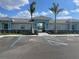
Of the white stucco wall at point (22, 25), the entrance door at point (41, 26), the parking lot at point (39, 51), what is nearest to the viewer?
the parking lot at point (39, 51)

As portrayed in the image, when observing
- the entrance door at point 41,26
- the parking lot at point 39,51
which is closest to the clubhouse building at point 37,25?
the entrance door at point 41,26

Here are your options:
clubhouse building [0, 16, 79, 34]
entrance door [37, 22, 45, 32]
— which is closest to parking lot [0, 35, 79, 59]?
clubhouse building [0, 16, 79, 34]

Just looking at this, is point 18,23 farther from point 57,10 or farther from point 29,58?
point 29,58

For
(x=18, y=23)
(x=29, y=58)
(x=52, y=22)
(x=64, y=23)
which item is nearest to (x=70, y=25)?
(x=64, y=23)

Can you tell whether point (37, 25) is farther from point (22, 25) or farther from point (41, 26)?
point (22, 25)

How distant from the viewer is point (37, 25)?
50.7 m

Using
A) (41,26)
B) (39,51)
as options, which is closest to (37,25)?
(41,26)

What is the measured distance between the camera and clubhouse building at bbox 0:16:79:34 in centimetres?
5044

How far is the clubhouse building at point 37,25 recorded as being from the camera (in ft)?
165

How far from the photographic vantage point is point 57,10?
50906 mm

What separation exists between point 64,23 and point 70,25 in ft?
5.72

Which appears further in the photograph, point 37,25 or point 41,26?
point 41,26

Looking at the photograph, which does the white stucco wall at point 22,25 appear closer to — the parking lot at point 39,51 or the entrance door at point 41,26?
the entrance door at point 41,26

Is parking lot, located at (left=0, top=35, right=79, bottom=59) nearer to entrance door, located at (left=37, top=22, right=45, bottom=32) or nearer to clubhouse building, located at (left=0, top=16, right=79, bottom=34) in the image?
clubhouse building, located at (left=0, top=16, right=79, bottom=34)
